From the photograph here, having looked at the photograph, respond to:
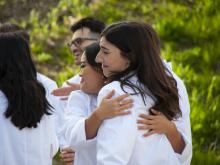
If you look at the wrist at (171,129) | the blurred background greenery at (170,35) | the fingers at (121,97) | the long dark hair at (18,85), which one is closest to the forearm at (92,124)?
the fingers at (121,97)

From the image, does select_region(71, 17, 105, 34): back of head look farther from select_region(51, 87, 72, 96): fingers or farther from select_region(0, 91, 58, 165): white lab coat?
select_region(0, 91, 58, 165): white lab coat

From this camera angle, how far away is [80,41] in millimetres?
5430

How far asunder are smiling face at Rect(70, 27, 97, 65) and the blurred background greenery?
1.51m

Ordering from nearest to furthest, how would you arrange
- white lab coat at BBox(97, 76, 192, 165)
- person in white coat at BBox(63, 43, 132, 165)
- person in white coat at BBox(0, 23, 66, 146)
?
white lab coat at BBox(97, 76, 192, 165), person in white coat at BBox(63, 43, 132, 165), person in white coat at BBox(0, 23, 66, 146)

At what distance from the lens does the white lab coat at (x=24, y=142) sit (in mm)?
3955

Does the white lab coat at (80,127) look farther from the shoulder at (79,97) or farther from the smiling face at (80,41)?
the smiling face at (80,41)

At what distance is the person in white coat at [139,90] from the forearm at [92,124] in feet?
0.16

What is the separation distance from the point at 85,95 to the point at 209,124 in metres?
2.92

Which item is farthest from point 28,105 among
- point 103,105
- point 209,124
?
point 209,124

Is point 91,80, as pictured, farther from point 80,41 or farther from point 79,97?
point 80,41

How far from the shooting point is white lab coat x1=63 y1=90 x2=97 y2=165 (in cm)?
363

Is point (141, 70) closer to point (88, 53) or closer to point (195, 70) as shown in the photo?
point (88, 53)

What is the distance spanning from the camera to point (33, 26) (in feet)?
29.2

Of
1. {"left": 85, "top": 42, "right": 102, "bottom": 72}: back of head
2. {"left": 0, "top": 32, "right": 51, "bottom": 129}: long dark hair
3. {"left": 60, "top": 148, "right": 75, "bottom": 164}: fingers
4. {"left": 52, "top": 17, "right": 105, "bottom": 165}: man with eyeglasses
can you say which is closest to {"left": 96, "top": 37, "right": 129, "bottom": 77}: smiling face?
{"left": 85, "top": 42, "right": 102, "bottom": 72}: back of head
